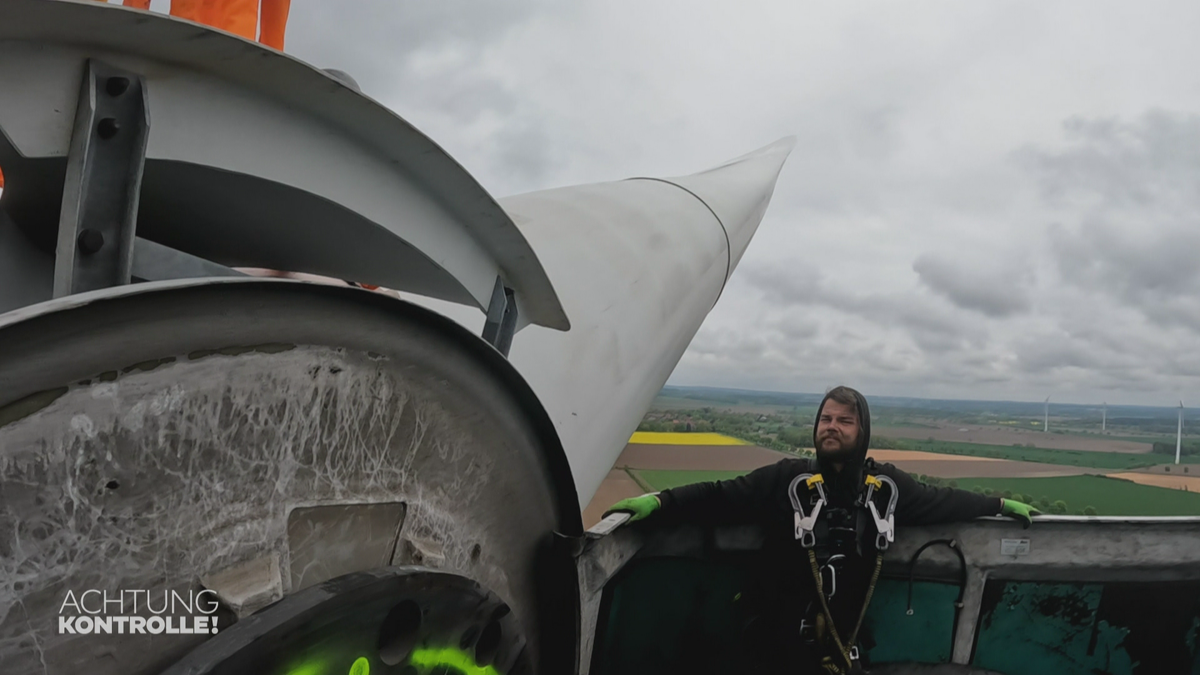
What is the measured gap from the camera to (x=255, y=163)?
2.55 feet

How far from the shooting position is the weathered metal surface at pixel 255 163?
2.09ft

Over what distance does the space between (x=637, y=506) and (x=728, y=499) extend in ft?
1.25

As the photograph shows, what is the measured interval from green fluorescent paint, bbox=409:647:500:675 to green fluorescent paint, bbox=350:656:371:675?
0.05 m

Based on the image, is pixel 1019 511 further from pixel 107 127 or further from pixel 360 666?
pixel 107 127

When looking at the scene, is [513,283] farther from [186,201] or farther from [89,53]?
[89,53]

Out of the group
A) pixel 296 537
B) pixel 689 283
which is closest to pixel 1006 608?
pixel 689 283

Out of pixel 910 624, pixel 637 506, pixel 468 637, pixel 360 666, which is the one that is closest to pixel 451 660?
pixel 468 637

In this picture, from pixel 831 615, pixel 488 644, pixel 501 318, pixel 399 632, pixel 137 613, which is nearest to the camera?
pixel 137 613

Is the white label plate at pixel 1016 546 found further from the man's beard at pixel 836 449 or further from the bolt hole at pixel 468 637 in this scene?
the bolt hole at pixel 468 637

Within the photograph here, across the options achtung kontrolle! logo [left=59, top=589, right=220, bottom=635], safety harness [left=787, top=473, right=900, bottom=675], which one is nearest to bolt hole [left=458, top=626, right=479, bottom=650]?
achtung kontrolle! logo [left=59, top=589, right=220, bottom=635]

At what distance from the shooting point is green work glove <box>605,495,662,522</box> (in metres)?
1.94

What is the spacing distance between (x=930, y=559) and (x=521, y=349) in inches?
55.8

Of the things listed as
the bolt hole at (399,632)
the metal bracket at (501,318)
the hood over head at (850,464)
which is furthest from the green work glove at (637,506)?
the bolt hole at (399,632)

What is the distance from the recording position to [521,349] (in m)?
1.60
